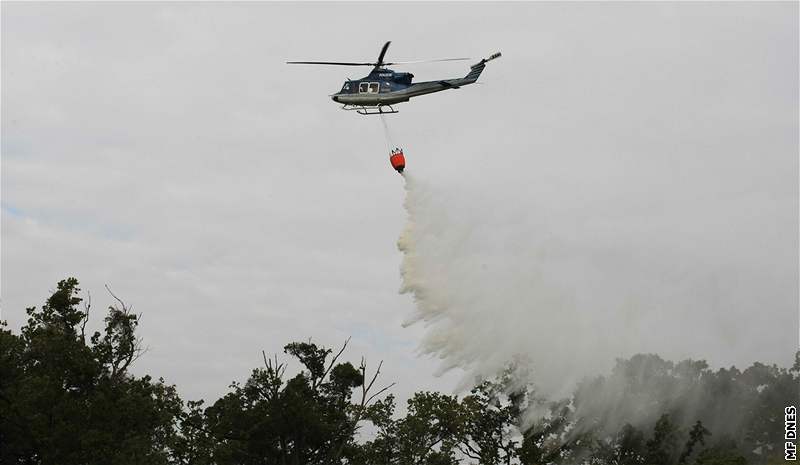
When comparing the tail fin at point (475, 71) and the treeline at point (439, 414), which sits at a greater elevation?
the tail fin at point (475, 71)

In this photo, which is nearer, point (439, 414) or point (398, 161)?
point (398, 161)

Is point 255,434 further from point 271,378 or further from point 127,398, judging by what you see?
point 127,398

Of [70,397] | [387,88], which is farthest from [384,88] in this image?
[70,397]

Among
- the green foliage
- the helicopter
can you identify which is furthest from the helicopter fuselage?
the green foliage

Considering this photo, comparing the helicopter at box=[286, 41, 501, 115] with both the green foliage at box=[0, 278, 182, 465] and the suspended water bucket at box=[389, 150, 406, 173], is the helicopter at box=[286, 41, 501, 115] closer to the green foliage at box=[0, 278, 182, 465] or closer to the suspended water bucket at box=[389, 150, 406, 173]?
the suspended water bucket at box=[389, 150, 406, 173]

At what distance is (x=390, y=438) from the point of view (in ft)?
255

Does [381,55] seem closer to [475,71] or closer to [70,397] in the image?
[475,71]

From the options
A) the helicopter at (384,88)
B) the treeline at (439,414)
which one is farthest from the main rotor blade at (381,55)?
the treeline at (439,414)

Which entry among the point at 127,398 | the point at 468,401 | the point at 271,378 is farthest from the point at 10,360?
the point at 468,401

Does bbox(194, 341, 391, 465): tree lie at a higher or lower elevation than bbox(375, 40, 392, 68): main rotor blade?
lower

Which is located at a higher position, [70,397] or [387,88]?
[387,88]

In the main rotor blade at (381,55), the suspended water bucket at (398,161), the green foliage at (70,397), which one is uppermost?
the main rotor blade at (381,55)

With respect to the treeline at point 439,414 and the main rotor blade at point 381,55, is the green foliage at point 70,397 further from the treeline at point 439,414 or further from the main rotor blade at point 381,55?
the main rotor blade at point 381,55

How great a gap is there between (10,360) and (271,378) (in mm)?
20976
